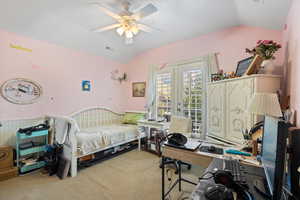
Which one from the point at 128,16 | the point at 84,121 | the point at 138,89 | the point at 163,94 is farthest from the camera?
the point at 138,89

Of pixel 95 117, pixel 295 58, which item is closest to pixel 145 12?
pixel 295 58

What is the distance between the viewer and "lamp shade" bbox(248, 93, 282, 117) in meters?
1.21

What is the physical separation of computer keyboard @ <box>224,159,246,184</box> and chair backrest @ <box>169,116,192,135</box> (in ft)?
4.65

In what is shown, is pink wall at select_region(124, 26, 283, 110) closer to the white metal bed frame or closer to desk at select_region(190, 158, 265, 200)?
the white metal bed frame

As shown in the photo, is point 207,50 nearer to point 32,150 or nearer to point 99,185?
point 99,185

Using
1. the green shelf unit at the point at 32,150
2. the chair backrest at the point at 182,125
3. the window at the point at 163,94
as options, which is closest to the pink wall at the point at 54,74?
the green shelf unit at the point at 32,150

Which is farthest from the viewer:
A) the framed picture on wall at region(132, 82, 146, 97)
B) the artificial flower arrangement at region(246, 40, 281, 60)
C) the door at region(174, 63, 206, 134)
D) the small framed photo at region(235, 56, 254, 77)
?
the framed picture on wall at region(132, 82, 146, 97)

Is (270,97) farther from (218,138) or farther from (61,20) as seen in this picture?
(61,20)

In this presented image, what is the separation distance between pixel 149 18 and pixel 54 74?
2.36 m

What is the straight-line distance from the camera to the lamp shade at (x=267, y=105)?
1.21 meters

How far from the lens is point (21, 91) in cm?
263

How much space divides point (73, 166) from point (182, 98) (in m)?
2.64

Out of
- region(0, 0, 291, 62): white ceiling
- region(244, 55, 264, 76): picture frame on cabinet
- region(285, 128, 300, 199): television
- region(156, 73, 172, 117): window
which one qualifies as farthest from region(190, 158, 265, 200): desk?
region(156, 73, 172, 117): window

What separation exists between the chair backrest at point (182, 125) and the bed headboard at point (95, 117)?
6.99 feet
